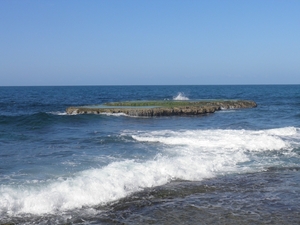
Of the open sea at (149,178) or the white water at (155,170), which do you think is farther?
the white water at (155,170)

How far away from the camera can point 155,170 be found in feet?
46.3

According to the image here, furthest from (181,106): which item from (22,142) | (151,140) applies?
(22,142)

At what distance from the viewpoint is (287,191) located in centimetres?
1177

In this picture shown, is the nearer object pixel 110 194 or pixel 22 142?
pixel 110 194

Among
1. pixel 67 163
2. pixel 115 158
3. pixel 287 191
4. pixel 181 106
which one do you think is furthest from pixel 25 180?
pixel 181 106

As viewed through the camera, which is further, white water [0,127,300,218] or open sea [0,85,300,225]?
white water [0,127,300,218]

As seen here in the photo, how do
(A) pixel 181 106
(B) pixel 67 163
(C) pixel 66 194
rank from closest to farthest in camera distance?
(C) pixel 66 194 < (B) pixel 67 163 < (A) pixel 181 106

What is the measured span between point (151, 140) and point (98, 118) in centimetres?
1373

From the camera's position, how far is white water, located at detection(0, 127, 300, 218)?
1077cm

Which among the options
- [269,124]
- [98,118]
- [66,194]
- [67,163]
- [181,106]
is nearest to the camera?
[66,194]

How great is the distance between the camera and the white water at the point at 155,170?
1077cm

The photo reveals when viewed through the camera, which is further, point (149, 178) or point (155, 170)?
point (155, 170)

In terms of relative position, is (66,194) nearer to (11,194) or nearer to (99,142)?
(11,194)

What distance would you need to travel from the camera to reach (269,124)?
31547mm
